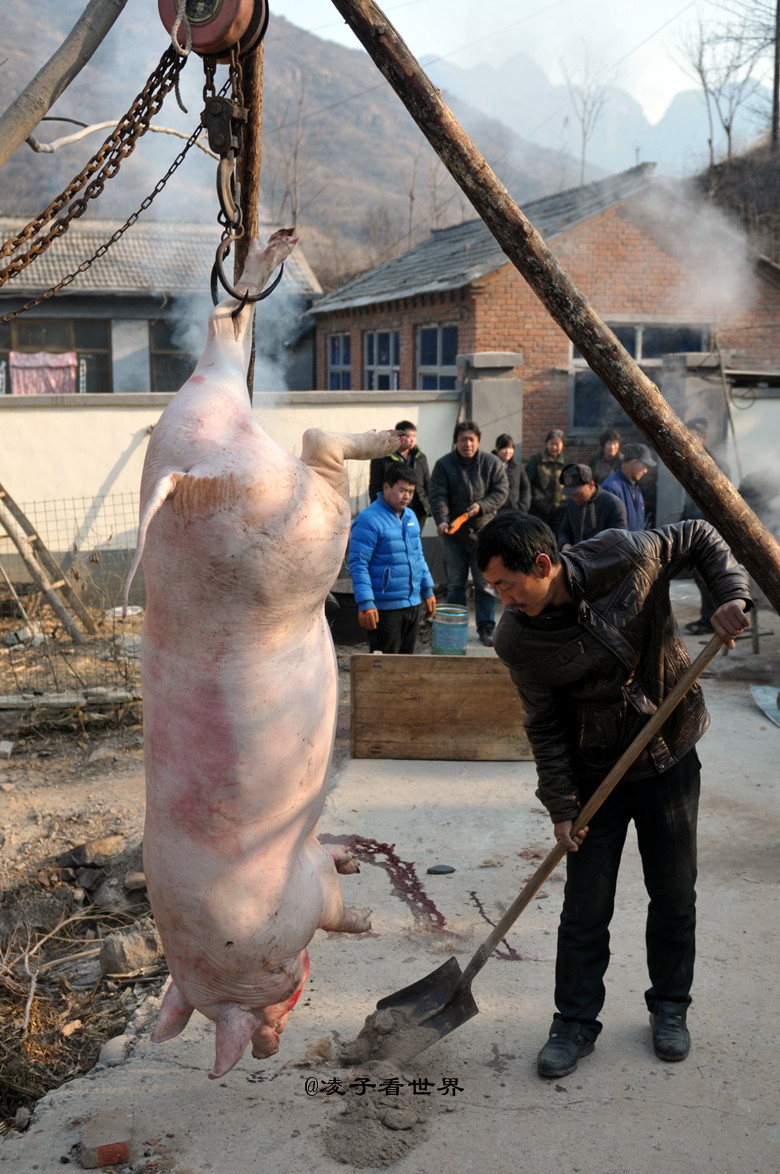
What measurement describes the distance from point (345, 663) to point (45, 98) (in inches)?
246

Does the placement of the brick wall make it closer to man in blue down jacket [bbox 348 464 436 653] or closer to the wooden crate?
man in blue down jacket [bbox 348 464 436 653]

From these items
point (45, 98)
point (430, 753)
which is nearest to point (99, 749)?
point (430, 753)

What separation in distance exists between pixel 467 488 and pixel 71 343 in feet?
43.1

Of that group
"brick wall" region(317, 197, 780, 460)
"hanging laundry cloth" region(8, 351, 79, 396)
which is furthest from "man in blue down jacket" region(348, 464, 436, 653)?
"hanging laundry cloth" region(8, 351, 79, 396)

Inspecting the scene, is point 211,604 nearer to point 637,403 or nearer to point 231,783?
point 231,783

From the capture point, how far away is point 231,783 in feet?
7.84

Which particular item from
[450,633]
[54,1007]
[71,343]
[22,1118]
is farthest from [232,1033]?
[71,343]

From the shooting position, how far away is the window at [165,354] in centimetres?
1994

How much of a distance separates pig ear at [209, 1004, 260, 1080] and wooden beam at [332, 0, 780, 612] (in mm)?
1910

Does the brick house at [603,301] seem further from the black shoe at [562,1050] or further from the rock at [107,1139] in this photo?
the rock at [107,1139]

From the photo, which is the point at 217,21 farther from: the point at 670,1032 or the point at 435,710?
the point at 435,710

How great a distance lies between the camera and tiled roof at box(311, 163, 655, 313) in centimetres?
1460

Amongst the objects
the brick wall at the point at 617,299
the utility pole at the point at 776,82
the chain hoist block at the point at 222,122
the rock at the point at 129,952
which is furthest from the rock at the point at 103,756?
the utility pole at the point at 776,82

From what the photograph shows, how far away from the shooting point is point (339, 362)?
69.9 ft
